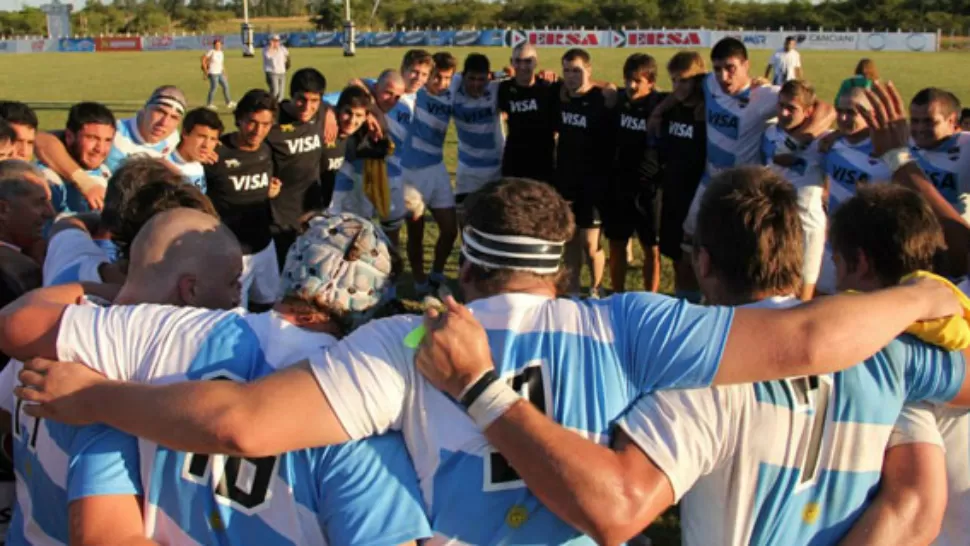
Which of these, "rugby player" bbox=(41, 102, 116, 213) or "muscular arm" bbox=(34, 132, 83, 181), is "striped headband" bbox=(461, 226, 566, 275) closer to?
"rugby player" bbox=(41, 102, 116, 213)

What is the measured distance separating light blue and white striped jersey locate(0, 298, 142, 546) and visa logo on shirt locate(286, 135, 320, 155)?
474 centimetres

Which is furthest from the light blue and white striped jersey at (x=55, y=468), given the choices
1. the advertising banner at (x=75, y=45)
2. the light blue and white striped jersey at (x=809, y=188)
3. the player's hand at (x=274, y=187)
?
the advertising banner at (x=75, y=45)

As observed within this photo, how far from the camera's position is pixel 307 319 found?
2.11 m

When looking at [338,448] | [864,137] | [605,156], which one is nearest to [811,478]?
[338,448]

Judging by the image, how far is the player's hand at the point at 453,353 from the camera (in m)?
1.81

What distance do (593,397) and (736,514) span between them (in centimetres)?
55

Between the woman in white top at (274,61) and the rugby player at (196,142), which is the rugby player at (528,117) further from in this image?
the woman in white top at (274,61)

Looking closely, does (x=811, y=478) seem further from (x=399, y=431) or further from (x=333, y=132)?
(x=333, y=132)

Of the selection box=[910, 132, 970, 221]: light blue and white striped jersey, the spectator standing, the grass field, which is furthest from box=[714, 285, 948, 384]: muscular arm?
the spectator standing

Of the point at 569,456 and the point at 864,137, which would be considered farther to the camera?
the point at 864,137

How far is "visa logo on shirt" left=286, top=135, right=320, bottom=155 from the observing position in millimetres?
7077

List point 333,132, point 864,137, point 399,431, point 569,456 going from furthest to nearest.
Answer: point 333,132, point 864,137, point 399,431, point 569,456

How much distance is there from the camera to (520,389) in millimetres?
1899

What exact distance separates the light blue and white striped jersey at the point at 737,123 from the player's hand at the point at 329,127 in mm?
3367
